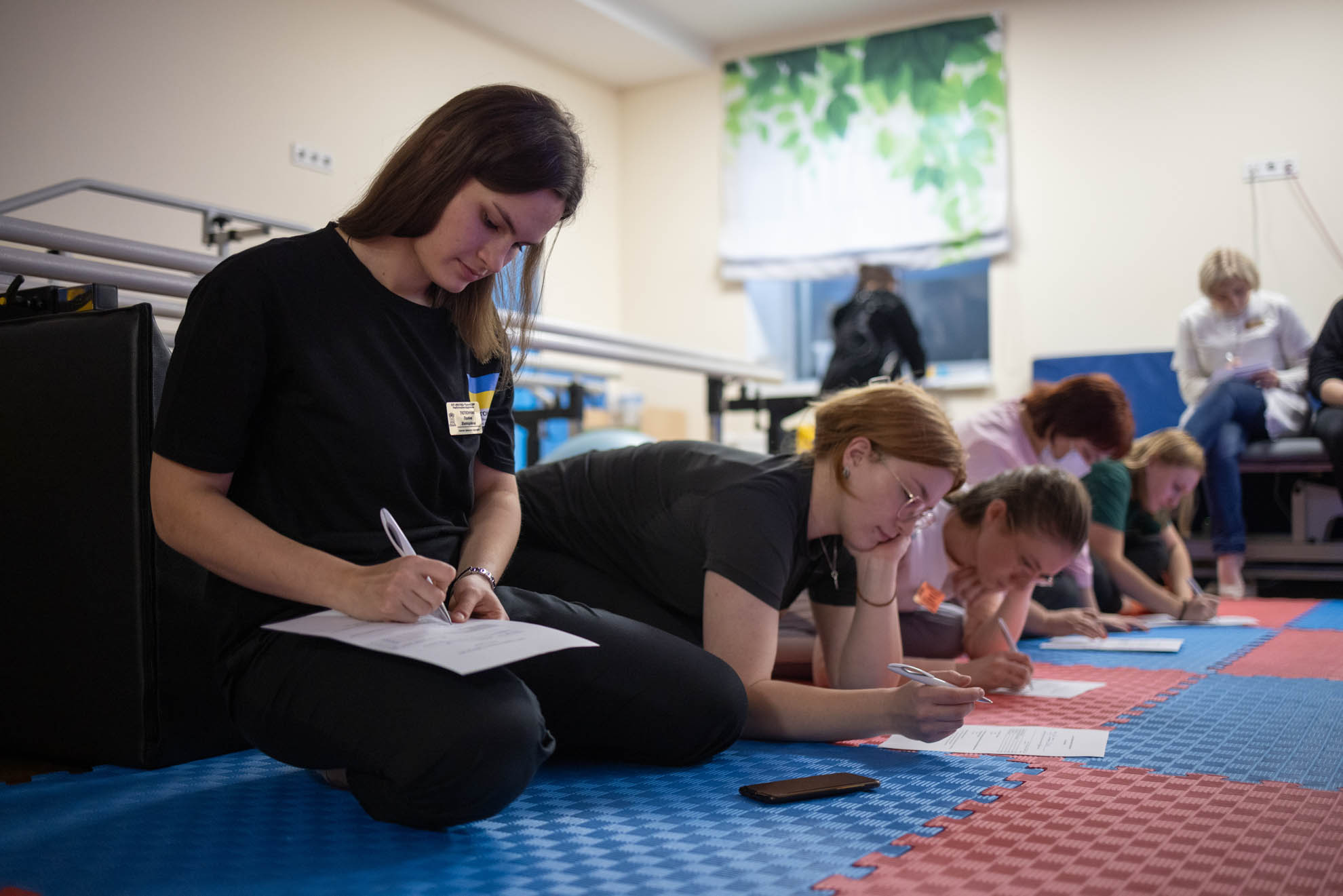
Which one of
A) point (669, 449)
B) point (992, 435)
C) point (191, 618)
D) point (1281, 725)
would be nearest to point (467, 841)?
point (191, 618)

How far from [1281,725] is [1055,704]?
0.36 m

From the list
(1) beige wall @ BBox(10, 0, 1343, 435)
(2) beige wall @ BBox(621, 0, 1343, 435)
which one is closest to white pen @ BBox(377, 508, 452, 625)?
(1) beige wall @ BBox(10, 0, 1343, 435)

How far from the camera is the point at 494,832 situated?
1.22 m

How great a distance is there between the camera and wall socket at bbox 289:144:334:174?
5238 mm

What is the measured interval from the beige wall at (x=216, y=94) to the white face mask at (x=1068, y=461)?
2768 millimetres

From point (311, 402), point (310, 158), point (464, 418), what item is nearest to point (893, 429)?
point (464, 418)

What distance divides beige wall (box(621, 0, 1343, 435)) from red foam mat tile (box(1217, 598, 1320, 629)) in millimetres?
1949

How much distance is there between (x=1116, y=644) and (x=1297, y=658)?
15.5 inches

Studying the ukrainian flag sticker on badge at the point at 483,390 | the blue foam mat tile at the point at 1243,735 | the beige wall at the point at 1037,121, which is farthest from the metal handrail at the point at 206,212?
the blue foam mat tile at the point at 1243,735

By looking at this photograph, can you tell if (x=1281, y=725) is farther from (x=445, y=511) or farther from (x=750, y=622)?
(x=445, y=511)

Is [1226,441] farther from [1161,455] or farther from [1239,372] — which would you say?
[1161,455]

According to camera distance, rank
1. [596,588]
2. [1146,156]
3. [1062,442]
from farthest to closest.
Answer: [1146,156] → [1062,442] → [596,588]

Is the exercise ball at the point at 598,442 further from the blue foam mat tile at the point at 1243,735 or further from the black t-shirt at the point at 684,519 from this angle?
the blue foam mat tile at the point at 1243,735

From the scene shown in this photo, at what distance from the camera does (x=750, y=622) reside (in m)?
1.55
